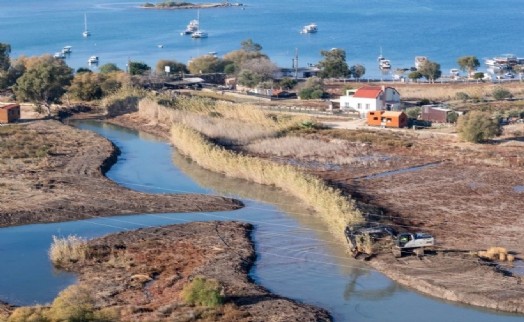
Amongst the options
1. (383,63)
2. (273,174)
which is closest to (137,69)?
(383,63)

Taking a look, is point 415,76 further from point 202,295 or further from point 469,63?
point 202,295

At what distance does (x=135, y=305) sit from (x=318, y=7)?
3920 inches

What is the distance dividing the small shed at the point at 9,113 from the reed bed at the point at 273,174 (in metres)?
7.25

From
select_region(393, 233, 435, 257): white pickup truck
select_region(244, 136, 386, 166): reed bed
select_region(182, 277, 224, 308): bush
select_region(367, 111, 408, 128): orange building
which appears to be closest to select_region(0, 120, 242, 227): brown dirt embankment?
select_region(244, 136, 386, 166): reed bed

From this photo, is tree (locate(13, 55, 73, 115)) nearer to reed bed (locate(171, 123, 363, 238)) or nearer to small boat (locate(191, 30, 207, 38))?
reed bed (locate(171, 123, 363, 238))

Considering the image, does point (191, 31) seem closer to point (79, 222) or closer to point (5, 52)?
point (5, 52)

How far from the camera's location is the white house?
35000mm

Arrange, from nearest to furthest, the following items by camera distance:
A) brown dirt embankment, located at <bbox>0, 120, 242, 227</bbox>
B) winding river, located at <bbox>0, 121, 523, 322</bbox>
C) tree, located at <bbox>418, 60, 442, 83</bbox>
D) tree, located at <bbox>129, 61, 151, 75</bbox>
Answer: winding river, located at <bbox>0, 121, 523, 322</bbox>, brown dirt embankment, located at <bbox>0, 120, 242, 227</bbox>, tree, located at <bbox>129, 61, 151, 75</bbox>, tree, located at <bbox>418, 60, 442, 83</bbox>

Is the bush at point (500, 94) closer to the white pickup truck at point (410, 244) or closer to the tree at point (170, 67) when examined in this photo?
the tree at point (170, 67)

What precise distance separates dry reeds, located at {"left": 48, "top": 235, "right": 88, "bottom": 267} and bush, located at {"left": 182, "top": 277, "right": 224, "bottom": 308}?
3588 mm

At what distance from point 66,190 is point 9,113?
11.9 m

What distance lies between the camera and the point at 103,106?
3831 centimetres

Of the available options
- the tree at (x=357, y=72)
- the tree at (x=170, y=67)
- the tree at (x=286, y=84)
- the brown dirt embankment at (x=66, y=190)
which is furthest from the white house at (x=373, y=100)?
the tree at (x=170, y=67)

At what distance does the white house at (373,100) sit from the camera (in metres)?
35.0
